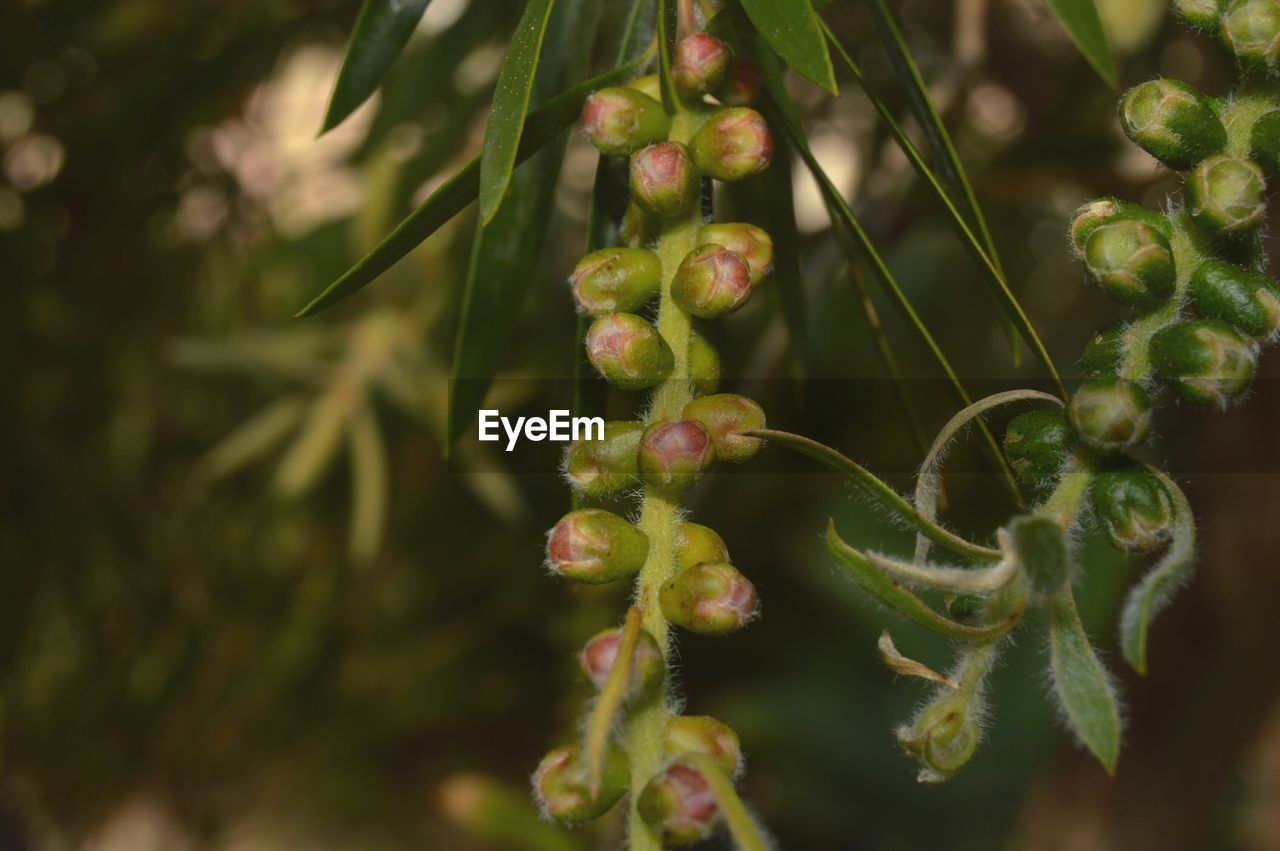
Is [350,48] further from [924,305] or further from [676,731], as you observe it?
[924,305]

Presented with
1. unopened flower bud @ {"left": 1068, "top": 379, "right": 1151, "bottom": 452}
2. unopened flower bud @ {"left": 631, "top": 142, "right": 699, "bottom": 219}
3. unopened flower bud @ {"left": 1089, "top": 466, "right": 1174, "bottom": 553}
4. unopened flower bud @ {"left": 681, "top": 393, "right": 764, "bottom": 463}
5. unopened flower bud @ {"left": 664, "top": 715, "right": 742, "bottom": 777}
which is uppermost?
unopened flower bud @ {"left": 631, "top": 142, "right": 699, "bottom": 219}

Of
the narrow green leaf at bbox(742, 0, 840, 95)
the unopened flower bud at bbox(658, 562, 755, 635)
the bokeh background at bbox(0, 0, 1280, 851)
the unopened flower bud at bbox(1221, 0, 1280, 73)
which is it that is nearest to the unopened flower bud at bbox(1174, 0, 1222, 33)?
the unopened flower bud at bbox(1221, 0, 1280, 73)

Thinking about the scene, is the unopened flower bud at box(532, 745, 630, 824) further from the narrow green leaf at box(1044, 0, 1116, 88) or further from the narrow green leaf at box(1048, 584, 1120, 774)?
the narrow green leaf at box(1044, 0, 1116, 88)

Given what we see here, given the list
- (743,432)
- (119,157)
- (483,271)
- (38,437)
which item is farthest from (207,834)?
(743,432)

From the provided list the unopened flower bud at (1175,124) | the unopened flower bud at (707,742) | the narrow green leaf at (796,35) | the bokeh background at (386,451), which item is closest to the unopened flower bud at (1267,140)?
the unopened flower bud at (1175,124)

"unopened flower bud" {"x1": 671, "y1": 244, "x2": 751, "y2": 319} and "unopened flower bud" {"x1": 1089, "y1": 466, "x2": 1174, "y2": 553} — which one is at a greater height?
"unopened flower bud" {"x1": 671, "y1": 244, "x2": 751, "y2": 319}
